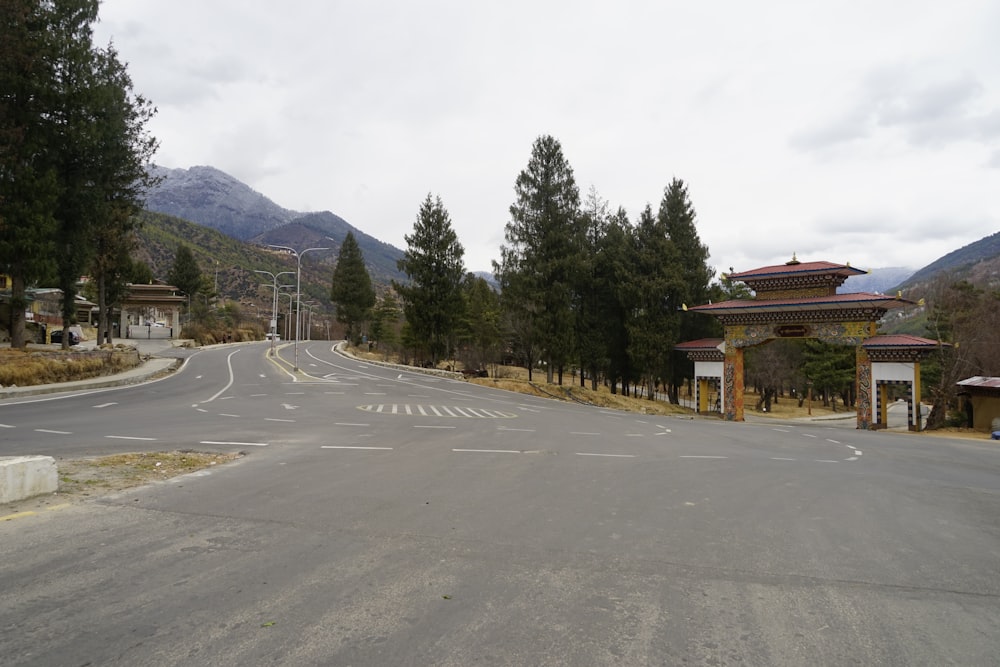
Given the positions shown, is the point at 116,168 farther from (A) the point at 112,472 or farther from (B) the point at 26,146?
(A) the point at 112,472

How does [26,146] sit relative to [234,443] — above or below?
above

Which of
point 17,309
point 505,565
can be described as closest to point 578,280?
point 17,309

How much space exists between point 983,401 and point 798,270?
1041cm

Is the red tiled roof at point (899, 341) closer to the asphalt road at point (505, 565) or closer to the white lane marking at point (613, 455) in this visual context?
the asphalt road at point (505, 565)

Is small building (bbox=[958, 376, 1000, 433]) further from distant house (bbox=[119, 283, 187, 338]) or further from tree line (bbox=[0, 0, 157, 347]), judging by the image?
distant house (bbox=[119, 283, 187, 338])

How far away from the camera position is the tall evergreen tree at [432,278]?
148 ft

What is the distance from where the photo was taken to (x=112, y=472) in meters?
8.20

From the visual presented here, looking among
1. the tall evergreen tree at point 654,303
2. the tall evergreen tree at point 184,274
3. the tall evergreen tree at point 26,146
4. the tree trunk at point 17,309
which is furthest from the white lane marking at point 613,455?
the tall evergreen tree at point 184,274

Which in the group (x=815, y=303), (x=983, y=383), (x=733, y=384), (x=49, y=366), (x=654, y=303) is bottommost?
(x=733, y=384)

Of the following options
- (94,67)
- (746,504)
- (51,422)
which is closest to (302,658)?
(746,504)

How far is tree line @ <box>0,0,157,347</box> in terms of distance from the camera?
85.6 feet

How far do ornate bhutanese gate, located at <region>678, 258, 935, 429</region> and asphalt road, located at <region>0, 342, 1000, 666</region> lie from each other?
19404 mm

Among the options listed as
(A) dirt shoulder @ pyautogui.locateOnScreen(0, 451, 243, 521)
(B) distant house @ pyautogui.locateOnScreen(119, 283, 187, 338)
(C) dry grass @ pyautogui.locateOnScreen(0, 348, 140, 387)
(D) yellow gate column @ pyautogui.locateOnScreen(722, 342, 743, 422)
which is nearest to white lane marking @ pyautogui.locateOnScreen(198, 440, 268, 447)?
(A) dirt shoulder @ pyautogui.locateOnScreen(0, 451, 243, 521)

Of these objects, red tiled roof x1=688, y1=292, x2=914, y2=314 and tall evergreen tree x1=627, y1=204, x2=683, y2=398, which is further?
tall evergreen tree x1=627, y1=204, x2=683, y2=398
